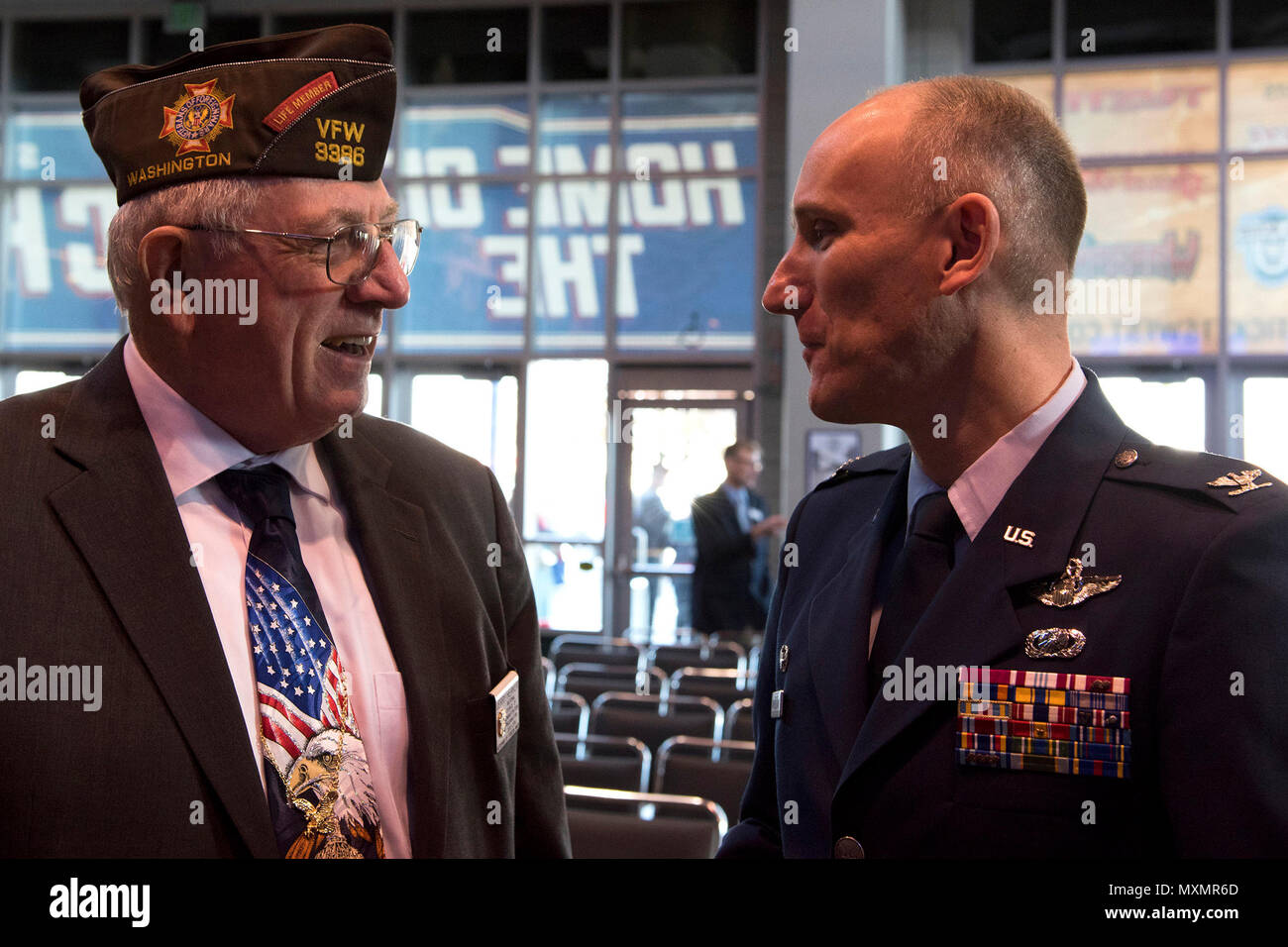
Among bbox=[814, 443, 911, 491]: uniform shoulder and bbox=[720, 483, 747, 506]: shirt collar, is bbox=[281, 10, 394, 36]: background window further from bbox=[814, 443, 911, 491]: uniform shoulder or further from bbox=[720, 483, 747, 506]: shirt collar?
bbox=[814, 443, 911, 491]: uniform shoulder

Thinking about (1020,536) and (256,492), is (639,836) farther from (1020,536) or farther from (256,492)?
(1020,536)

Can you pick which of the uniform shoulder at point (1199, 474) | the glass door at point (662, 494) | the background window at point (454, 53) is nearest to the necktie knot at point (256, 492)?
the uniform shoulder at point (1199, 474)

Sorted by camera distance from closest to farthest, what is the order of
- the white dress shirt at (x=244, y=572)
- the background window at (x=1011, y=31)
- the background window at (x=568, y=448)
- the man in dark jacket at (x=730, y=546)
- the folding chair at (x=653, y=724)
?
the white dress shirt at (x=244, y=572)
the folding chair at (x=653, y=724)
the man in dark jacket at (x=730, y=546)
the background window at (x=1011, y=31)
the background window at (x=568, y=448)

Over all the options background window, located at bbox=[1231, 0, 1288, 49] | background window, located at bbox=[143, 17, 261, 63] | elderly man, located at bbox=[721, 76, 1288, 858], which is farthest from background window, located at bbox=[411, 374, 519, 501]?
elderly man, located at bbox=[721, 76, 1288, 858]

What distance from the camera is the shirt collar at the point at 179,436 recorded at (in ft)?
4.73

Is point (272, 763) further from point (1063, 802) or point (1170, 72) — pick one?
point (1170, 72)

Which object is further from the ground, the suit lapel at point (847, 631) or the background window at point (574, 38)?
the background window at point (574, 38)

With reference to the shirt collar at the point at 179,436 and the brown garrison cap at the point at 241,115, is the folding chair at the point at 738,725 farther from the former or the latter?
the brown garrison cap at the point at 241,115

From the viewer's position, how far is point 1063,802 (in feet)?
3.85

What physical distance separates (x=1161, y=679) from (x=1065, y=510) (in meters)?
0.22

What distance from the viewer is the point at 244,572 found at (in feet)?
4.66

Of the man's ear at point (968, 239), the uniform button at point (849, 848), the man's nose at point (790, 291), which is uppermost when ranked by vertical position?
the man's ear at point (968, 239)

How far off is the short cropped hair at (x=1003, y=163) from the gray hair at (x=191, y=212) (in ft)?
2.84

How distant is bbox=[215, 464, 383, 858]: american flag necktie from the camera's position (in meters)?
1.32
